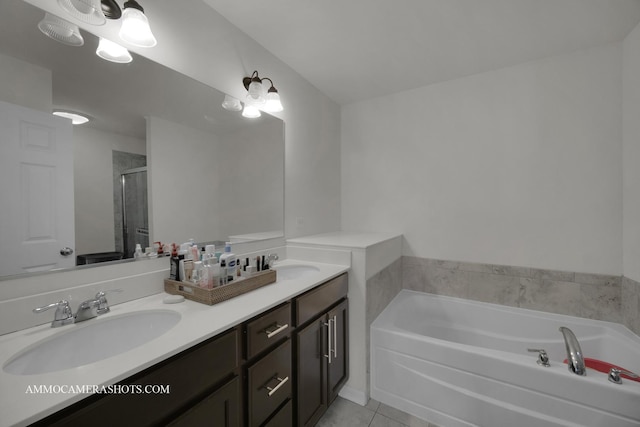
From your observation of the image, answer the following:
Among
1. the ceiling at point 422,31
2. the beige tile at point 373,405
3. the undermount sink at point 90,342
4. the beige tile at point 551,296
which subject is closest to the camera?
the undermount sink at point 90,342

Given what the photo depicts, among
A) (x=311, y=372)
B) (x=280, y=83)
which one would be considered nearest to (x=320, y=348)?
(x=311, y=372)

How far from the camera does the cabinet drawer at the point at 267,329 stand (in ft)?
3.49

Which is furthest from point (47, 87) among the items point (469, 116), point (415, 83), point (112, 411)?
point (469, 116)

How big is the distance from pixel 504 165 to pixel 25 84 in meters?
2.90

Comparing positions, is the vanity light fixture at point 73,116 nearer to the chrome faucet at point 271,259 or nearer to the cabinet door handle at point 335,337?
the chrome faucet at point 271,259

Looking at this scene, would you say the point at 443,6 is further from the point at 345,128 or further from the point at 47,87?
the point at 47,87

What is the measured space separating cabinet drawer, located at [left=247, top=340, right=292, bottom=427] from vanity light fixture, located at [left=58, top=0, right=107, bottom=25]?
154 centimetres

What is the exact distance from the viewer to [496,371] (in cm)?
151

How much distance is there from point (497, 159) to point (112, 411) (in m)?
2.73

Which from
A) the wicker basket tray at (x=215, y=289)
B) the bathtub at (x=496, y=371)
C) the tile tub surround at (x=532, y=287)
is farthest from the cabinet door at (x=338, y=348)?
the tile tub surround at (x=532, y=287)

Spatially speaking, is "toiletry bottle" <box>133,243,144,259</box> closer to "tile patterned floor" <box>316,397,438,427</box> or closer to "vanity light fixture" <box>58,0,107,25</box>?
"vanity light fixture" <box>58,0,107,25</box>

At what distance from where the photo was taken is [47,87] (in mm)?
1001

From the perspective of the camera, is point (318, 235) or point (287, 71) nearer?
point (287, 71)

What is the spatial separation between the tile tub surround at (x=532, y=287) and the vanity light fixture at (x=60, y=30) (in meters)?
2.69
